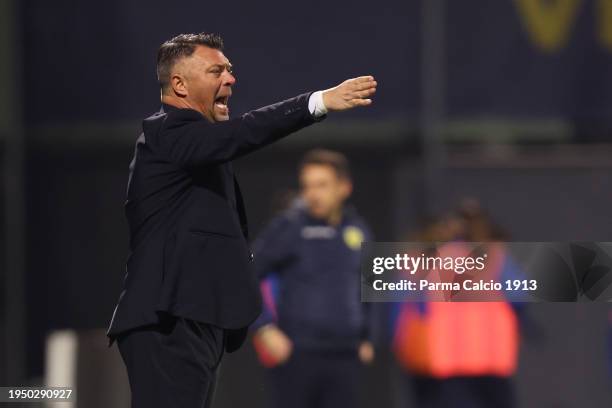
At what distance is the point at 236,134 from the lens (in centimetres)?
387

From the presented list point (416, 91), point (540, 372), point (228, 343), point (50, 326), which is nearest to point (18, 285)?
point (50, 326)

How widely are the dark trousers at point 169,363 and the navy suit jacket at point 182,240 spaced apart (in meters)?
0.04

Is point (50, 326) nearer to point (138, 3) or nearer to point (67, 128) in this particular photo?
point (67, 128)

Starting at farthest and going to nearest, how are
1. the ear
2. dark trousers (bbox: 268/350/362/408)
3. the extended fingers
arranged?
dark trousers (bbox: 268/350/362/408) < the ear < the extended fingers

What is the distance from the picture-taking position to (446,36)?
393 inches

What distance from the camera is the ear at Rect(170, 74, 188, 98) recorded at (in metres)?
4.07

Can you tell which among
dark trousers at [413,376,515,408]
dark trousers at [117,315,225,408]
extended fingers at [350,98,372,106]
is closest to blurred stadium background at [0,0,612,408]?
dark trousers at [413,376,515,408]

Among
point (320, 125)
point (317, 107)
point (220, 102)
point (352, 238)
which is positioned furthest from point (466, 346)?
point (317, 107)

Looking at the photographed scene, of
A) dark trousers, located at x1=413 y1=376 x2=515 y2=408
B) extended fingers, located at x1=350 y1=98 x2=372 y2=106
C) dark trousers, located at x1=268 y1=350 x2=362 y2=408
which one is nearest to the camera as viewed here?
extended fingers, located at x1=350 y1=98 x2=372 y2=106

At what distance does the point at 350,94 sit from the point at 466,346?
4.27m

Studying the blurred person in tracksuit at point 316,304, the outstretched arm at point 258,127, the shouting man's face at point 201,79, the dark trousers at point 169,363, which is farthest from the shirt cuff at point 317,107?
the blurred person in tracksuit at point 316,304

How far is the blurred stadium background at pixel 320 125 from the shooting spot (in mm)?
9891

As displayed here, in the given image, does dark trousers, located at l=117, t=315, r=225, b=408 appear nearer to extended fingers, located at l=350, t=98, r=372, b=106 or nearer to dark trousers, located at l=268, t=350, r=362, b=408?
extended fingers, located at l=350, t=98, r=372, b=106

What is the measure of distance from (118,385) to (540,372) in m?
2.98
